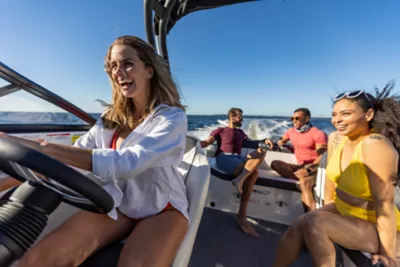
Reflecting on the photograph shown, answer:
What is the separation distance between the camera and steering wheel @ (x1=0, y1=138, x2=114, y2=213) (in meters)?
0.43

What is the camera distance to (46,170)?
1.44 ft

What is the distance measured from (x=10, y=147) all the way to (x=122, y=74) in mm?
628

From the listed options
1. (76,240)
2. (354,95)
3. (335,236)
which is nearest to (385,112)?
(354,95)

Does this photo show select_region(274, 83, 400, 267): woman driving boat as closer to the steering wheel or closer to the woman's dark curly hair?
the woman's dark curly hair

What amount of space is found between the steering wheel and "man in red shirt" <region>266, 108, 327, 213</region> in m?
2.04

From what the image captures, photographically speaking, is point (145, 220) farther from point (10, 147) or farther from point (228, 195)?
point (228, 195)

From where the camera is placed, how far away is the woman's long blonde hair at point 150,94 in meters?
1.02

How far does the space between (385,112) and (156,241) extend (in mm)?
1364

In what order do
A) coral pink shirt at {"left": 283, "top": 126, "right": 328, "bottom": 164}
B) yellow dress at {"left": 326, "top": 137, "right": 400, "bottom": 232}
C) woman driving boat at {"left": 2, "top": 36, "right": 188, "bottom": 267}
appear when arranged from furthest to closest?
1. coral pink shirt at {"left": 283, "top": 126, "right": 328, "bottom": 164}
2. yellow dress at {"left": 326, "top": 137, "right": 400, "bottom": 232}
3. woman driving boat at {"left": 2, "top": 36, "right": 188, "bottom": 267}

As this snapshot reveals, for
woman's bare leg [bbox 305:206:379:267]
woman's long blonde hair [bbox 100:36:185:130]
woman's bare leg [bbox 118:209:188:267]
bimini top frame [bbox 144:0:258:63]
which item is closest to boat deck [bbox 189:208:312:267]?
woman's bare leg [bbox 305:206:379:267]

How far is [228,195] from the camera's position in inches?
97.1

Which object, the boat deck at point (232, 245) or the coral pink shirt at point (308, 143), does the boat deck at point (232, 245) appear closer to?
the boat deck at point (232, 245)

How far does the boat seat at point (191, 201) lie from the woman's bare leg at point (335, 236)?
0.60 meters

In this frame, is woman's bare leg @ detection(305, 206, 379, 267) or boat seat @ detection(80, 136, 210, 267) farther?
woman's bare leg @ detection(305, 206, 379, 267)
